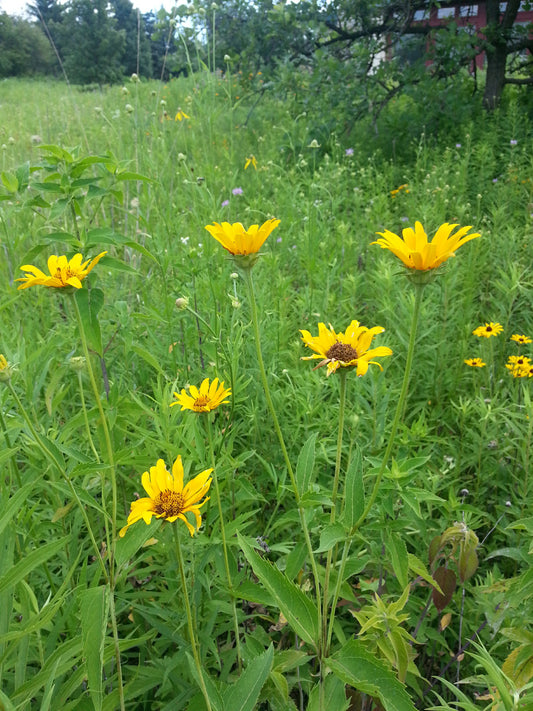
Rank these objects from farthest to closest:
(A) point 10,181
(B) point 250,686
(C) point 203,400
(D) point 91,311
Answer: (A) point 10,181, (D) point 91,311, (C) point 203,400, (B) point 250,686

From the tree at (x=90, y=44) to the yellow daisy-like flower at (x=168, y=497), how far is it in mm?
21698

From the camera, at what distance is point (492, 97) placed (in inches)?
184

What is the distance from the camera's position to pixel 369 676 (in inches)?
25.8

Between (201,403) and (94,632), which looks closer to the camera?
(94,632)

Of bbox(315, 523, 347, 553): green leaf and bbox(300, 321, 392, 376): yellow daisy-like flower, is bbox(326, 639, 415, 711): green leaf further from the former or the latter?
bbox(300, 321, 392, 376): yellow daisy-like flower

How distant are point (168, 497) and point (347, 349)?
13.9 inches

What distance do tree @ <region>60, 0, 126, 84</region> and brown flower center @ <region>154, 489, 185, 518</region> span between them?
2173 centimetres

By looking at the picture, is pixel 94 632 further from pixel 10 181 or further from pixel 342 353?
pixel 10 181

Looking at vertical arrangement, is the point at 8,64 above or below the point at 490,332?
above

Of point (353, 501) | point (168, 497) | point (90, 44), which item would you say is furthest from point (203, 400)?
point (90, 44)

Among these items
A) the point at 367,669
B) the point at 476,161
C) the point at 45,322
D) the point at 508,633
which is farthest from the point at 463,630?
the point at 476,161

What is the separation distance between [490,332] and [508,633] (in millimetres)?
1252

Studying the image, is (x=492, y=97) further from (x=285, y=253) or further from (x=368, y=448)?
(x=368, y=448)

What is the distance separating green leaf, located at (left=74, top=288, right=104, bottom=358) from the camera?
1010 millimetres
